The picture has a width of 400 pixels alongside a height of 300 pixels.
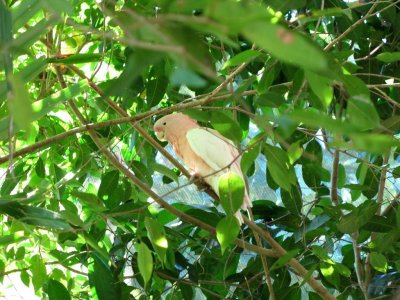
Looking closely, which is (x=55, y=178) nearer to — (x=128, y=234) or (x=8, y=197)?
(x=128, y=234)

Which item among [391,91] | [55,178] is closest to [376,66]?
[391,91]

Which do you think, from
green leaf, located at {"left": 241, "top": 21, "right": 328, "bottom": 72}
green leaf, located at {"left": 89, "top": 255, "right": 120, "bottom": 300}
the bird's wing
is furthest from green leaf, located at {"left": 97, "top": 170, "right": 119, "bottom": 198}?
green leaf, located at {"left": 241, "top": 21, "right": 328, "bottom": 72}

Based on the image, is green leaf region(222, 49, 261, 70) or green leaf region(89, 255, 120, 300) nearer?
green leaf region(222, 49, 261, 70)

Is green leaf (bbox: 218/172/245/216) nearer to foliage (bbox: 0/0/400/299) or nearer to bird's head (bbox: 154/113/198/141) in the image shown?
foliage (bbox: 0/0/400/299)

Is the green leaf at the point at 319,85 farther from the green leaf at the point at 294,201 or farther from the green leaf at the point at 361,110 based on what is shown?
the green leaf at the point at 294,201

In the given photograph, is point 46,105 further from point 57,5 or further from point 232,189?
point 57,5

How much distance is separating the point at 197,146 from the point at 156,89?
21 centimetres

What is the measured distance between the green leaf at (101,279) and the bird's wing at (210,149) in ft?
1.13

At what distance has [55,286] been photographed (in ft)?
4.49

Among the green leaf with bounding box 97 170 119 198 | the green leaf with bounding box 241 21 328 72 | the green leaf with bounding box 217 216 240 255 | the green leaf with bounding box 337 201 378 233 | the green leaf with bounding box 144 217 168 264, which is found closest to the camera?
the green leaf with bounding box 241 21 328 72

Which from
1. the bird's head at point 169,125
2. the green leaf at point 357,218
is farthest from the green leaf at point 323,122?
the bird's head at point 169,125

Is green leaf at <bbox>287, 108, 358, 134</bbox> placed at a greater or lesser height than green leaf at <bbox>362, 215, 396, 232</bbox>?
greater

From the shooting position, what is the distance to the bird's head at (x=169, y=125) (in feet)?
5.56

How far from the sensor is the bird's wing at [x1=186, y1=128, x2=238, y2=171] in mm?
1595
